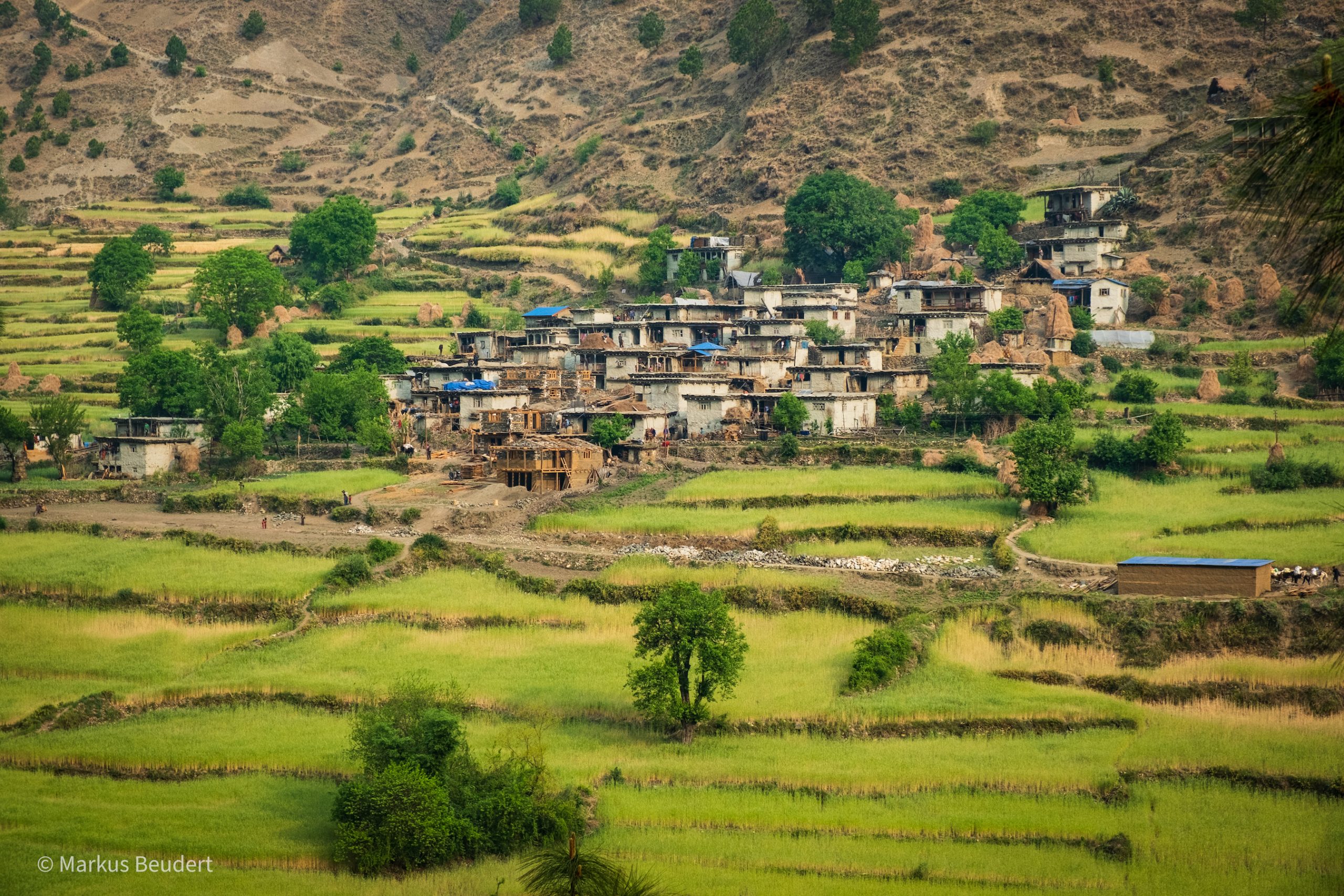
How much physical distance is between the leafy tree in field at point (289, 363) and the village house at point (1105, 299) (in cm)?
3769

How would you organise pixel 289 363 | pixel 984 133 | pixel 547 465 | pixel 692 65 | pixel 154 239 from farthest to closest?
pixel 692 65 < pixel 154 239 < pixel 984 133 < pixel 289 363 < pixel 547 465

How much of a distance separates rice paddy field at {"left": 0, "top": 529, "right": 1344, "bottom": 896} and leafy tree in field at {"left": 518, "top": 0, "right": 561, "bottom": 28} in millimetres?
96305

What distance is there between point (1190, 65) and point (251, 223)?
68499 millimetres

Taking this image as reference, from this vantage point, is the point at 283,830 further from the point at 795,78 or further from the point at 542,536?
the point at 795,78

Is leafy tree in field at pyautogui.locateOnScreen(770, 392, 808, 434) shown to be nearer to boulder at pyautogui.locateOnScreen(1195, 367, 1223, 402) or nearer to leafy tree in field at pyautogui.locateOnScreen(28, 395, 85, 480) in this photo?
boulder at pyautogui.locateOnScreen(1195, 367, 1223, 402)

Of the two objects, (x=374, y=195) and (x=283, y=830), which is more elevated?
(x=374, y=195)

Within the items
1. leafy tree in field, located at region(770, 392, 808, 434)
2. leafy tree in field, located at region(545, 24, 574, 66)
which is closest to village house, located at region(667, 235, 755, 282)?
leafy tree in field, located at region(770, 392, 808, 434)

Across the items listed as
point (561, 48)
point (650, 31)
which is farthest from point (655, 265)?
point (561, 48)

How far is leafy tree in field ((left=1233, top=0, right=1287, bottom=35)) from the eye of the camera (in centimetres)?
9600

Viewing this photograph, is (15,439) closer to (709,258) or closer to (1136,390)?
(709,258)

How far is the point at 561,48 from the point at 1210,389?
80.0 metres

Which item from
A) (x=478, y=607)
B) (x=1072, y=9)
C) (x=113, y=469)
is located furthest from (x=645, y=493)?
(x=1072, y=9)

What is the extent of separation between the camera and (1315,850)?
97.9ft

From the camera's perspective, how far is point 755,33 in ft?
360
